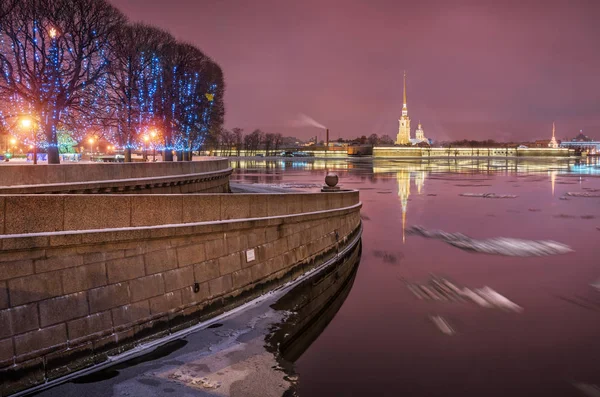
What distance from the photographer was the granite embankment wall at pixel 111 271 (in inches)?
406

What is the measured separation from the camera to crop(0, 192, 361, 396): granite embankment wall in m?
10.3

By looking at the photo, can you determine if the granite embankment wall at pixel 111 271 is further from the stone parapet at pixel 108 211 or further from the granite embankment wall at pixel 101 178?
the granite embankment wall at pixel 101 178

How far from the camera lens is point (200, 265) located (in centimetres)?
1448

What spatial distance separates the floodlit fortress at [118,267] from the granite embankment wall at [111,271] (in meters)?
0.02

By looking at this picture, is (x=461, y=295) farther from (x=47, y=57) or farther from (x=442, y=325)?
(x=47, y=57)

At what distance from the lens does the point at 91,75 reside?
134 feet

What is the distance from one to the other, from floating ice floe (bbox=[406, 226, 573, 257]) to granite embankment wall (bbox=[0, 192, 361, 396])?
43.0ft

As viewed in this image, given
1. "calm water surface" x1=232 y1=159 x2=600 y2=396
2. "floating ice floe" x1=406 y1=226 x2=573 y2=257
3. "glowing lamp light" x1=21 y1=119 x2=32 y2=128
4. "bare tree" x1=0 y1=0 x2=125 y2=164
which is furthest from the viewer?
"glowing lamp light" x1=21 y1=119 x2=32 y2=128

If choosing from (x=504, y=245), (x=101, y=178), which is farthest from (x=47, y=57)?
(x=504, y=245)

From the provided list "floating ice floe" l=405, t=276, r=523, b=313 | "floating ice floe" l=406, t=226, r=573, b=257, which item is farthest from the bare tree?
"floating ice floe" l=405, t=276, r=523, b=313

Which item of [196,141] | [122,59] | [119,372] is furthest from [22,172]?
[196,141]

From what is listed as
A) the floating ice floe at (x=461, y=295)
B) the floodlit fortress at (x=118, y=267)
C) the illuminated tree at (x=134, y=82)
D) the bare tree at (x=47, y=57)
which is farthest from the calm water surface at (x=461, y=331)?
the illuminated tree at (x=134, y=82)

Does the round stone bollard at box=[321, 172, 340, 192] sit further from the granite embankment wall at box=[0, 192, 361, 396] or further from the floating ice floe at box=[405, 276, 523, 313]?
the granite embankment wall at box=[0, 192, 361, 396]

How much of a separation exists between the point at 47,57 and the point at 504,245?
29832mm
